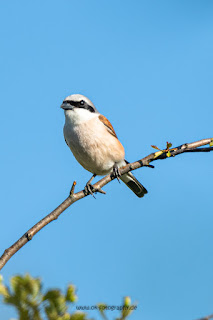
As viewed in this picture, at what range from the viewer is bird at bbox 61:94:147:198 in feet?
19.4

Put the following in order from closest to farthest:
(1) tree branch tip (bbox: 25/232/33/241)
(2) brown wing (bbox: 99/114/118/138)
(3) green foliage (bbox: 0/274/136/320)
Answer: (3) green foliage (bbox: 0/274/136/320) < (1) tree branch tip (bbox: 25/232/33/241) < (2) brown wing (bbox: 99/114/118/138)

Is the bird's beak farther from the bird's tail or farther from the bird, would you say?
the bird's tail

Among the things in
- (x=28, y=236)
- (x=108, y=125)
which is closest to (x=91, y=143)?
(x=108, y=125)

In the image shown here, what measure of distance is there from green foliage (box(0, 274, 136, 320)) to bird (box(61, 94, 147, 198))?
4.64 m

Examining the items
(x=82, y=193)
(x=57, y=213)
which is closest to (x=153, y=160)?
(x=82, y=193)

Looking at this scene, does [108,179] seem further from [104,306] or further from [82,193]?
[104,306]

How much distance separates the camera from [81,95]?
6.39m

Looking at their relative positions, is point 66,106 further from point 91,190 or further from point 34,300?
point 34,300

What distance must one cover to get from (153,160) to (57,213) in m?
1.12

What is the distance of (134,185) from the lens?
269 inches

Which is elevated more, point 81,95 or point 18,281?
point 81,95

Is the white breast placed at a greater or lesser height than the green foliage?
greater

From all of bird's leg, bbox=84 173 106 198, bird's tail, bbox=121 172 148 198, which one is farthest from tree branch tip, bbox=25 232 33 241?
bird's tail, bbox=121 172 148 198

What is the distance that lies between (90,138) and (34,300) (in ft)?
16.3
